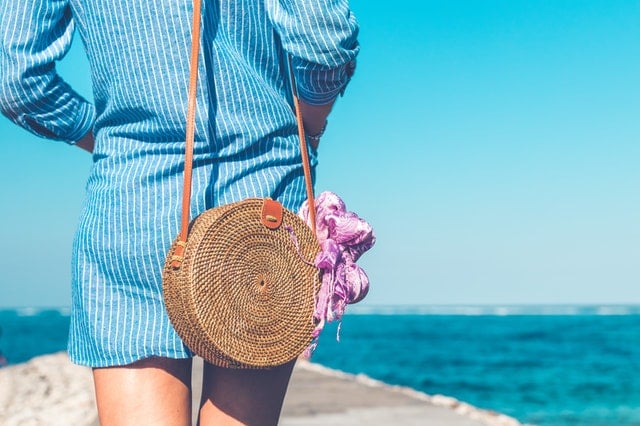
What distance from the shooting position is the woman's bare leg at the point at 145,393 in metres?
1.47

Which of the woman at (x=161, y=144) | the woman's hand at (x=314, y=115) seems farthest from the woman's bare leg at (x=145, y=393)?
the woman's hand at (x=314, y=115)

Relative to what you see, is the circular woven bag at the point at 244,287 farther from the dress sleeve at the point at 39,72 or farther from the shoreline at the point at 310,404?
the shoreline at the point at 310,404

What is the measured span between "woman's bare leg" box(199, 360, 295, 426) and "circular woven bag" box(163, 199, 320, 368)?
79 millimetres

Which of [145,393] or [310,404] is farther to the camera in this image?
[310,404]

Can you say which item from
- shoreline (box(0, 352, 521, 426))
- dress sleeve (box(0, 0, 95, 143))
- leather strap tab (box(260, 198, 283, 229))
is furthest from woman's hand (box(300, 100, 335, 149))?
shoreline (box(0, 352, 521, 426))

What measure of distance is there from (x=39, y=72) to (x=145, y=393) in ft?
2.22

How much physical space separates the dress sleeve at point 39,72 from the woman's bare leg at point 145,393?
21.6 inches

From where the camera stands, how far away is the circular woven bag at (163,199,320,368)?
1.43 metres

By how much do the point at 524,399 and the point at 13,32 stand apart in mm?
17608

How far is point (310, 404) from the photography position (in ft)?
22.7

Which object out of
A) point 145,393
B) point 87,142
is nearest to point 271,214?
point 145,393

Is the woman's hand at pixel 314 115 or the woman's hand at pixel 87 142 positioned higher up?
the woman's hand at pixel 314 115

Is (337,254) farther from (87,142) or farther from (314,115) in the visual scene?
(87,142)

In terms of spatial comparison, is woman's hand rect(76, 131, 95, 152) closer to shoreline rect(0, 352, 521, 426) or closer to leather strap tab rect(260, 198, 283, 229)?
leather strap tab rect(260, 198, 283, 229)
